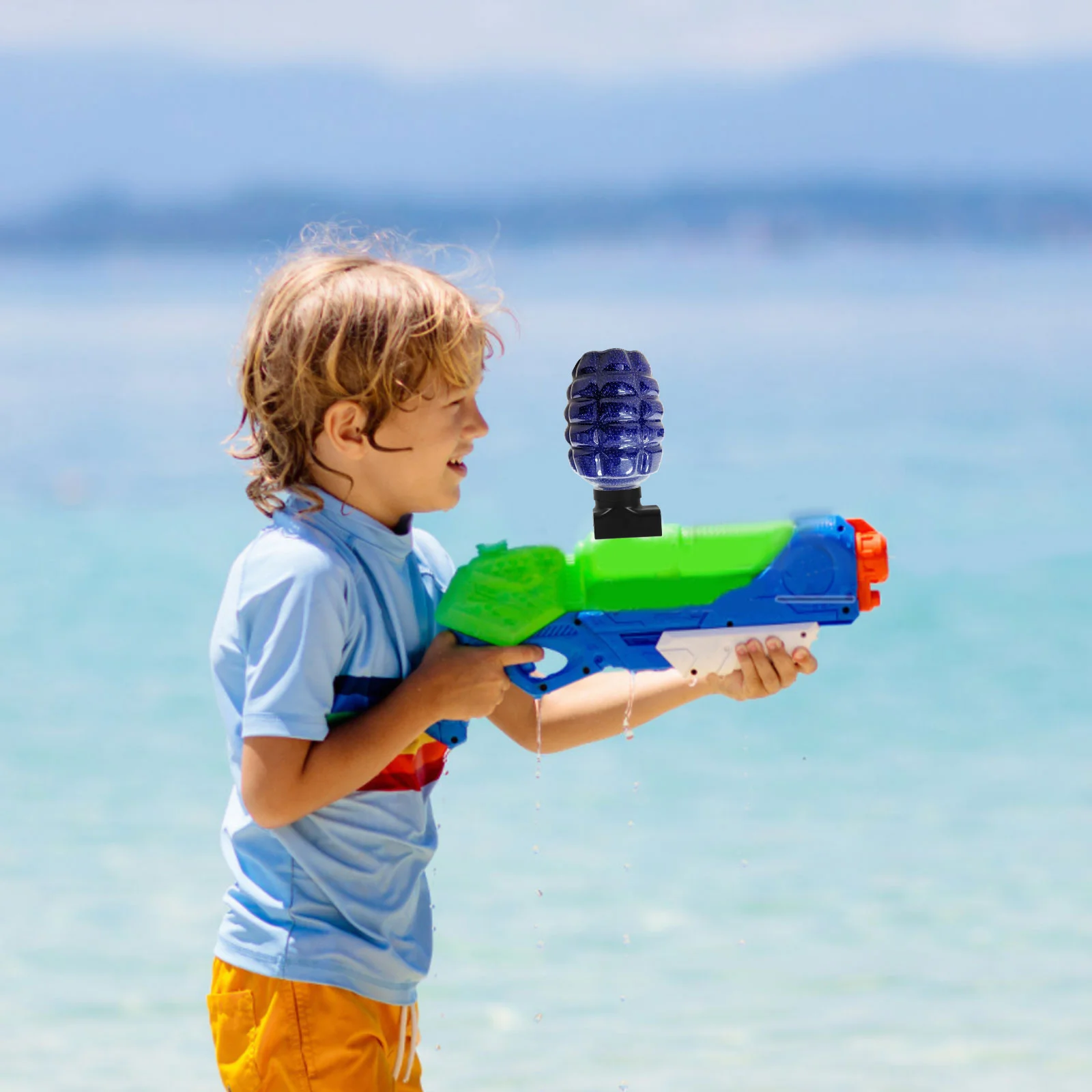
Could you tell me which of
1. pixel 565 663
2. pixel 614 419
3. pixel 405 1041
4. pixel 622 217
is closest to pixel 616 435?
pixel 614 419

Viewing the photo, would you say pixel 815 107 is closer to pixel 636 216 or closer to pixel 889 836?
pixel 636 216

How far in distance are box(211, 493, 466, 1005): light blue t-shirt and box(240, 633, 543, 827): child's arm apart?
3 cm

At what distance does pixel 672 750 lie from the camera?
16.6 ft

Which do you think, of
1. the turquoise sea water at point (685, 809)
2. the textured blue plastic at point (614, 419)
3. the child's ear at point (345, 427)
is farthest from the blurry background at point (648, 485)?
the child's ear at point (345, 427)

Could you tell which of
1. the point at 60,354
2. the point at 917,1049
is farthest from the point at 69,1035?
the point at 60,354

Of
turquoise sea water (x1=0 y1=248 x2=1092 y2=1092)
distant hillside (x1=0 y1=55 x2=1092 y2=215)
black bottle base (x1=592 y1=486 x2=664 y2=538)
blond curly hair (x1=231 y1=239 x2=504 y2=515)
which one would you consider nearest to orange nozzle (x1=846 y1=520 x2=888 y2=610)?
turquoise sea water (x1=0 y1=248 x2=1092 y2=1092)

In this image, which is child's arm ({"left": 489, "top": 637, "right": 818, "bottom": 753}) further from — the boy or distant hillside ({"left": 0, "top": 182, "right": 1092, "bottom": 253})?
distant hillside ({"left": 0, "top": 182, "right": 1092, "bottom": 253})

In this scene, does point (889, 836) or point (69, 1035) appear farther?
point (889, 836)

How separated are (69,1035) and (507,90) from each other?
17189 millimetres

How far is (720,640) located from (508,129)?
60.7 ft

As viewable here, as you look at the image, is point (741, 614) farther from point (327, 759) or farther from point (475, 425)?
point (327, 759)

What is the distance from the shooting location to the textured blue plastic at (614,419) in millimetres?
1725

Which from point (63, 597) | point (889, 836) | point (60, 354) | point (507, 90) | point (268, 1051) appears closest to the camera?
point (268, 1051)

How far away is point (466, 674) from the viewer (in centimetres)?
158
